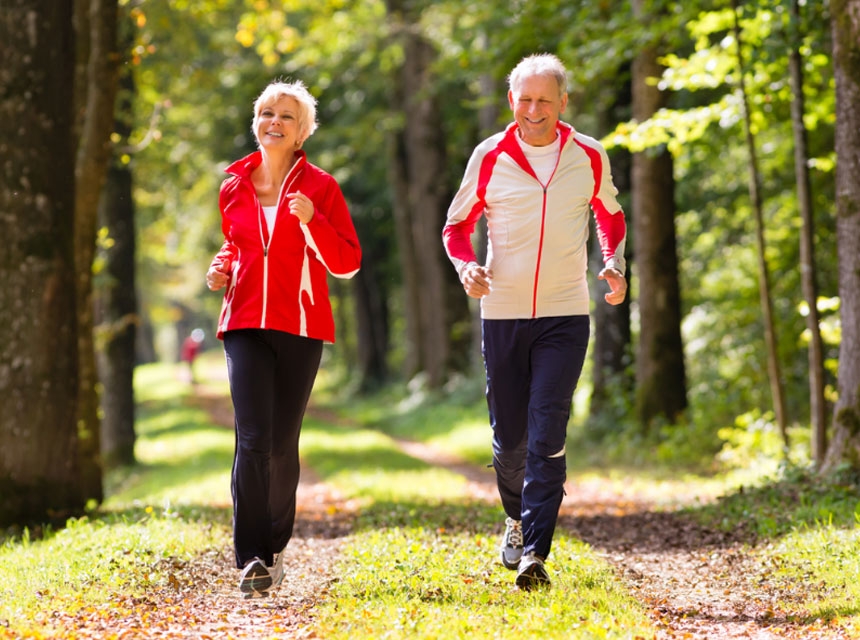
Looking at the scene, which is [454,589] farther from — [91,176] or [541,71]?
[91,176]

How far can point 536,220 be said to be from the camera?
5895 mm

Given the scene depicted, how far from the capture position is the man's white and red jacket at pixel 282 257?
5.72 meters

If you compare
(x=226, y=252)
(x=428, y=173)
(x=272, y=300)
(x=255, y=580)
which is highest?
(x=428, y=173)

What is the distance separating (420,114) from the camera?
2581cm

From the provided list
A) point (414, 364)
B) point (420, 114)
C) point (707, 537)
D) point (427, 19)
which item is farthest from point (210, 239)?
point (707, 537)

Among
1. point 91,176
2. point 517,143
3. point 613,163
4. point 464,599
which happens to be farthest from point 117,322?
point 464,599

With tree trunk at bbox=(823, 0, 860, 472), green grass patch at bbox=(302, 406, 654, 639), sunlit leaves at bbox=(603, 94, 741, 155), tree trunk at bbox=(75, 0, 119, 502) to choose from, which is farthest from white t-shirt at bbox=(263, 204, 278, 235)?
sunlit leaves at bbox=(603, 94, 741, 155)

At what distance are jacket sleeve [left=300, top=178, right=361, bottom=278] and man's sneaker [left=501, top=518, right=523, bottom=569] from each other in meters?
1.60

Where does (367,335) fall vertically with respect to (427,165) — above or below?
below

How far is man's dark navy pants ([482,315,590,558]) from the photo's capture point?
580 cm

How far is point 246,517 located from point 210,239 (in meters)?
30.0

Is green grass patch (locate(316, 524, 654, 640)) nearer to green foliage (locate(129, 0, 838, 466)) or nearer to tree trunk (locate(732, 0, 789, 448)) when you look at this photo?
tree trunk (locate(732, 0, 789, 448))

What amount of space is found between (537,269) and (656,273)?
29.8 ft

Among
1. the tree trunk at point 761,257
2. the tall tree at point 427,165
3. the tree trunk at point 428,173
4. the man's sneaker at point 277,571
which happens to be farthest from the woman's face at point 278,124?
the tree trunk at point 428,173
